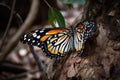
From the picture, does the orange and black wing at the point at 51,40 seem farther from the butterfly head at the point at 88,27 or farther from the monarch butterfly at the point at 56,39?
the butterfly head at the point at 88,27

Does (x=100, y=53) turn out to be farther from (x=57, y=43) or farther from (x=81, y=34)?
(x=57, y=43)

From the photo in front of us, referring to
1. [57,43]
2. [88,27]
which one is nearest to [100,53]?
[88,27]

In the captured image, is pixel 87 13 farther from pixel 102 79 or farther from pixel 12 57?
pixel 12 57

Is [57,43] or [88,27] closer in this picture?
[88,27]

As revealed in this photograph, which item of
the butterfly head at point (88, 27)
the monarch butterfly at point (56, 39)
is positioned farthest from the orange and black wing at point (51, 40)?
the butterfly head at point (88, 27)

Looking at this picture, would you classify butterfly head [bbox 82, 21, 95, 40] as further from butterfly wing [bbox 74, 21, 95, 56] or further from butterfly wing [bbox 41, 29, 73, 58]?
butterfly wing [bbox 41, 29, 73, 58]

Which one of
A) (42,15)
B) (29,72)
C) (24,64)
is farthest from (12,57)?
(42,15)

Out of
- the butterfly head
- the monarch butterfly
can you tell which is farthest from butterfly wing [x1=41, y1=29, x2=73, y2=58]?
the butterfly head
